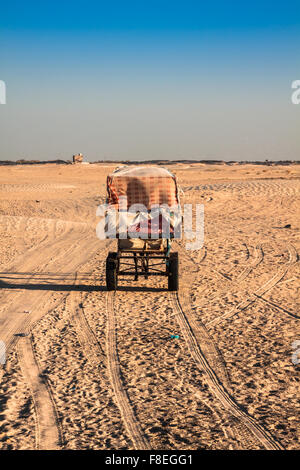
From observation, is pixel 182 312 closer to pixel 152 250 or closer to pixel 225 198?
pixel 152 250

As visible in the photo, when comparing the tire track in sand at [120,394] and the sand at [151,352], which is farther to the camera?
the sand at [151,352]

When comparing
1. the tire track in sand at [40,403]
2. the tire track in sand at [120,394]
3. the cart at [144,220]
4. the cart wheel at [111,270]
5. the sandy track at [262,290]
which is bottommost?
the tire track in sand at [40,403]

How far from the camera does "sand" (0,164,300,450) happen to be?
17.5 feet

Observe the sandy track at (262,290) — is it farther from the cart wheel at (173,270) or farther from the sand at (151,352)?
the cart wheel at (173,270)

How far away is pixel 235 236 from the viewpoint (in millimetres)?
17719

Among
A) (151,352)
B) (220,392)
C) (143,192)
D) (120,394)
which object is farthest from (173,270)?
(120,394)

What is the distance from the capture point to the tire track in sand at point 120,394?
5126 millimetres

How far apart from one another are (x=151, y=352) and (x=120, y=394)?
139 cm

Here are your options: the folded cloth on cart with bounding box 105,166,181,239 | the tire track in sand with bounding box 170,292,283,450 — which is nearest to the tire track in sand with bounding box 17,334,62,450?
the tire track in sand with bounding box 170,292,283,450

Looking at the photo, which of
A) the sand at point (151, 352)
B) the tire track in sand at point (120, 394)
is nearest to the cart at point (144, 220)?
the sand at point (151, 352)

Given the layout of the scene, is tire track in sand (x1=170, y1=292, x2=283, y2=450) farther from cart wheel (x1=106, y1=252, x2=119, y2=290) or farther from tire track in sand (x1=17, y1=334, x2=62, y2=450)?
cart wheel (x1=106, y1=252, x2=119, y2=290)

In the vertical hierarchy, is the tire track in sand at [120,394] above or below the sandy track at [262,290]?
below

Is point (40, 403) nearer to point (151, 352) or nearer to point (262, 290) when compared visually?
point (151, 352)

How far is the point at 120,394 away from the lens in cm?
614
